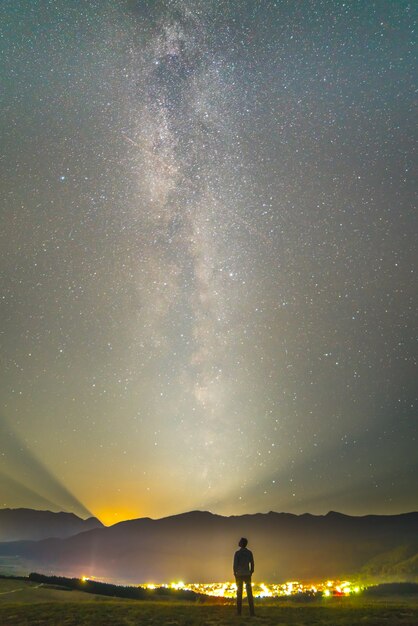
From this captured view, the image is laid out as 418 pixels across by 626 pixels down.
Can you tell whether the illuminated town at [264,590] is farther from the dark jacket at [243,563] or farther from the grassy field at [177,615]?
the dark jacket at [243,563]

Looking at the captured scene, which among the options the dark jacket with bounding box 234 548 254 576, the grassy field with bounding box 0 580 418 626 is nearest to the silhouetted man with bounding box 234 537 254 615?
the dark jacket with bounding box 234 548 254 576

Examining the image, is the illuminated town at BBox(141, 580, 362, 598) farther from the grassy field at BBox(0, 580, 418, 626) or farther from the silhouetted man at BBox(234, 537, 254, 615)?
the silhouetted man at BBox(234, 537, 254, 615)

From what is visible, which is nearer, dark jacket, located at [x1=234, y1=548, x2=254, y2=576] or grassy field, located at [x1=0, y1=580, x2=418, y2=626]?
grassy field, located at [x1=0, y1=580, x2=418, y2=626]

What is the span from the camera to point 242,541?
12.4m

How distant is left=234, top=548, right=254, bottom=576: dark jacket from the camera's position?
1199 centimetres

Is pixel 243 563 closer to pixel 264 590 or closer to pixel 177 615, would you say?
pixel 177 615

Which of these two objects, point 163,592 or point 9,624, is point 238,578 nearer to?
point 9,624

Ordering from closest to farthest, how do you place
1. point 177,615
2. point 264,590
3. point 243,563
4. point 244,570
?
point 244,570 → point 243,563 → point 177,615 → point 264,590

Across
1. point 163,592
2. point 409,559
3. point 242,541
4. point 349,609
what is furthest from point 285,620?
point 409,559

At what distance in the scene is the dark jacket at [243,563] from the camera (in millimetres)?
11992

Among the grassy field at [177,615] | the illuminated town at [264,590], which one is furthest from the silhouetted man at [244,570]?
the illuminated town at [264,590]

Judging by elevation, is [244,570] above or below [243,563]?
below

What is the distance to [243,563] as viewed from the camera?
1209 cm

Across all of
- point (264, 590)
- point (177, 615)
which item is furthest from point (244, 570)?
point (264, 590)
